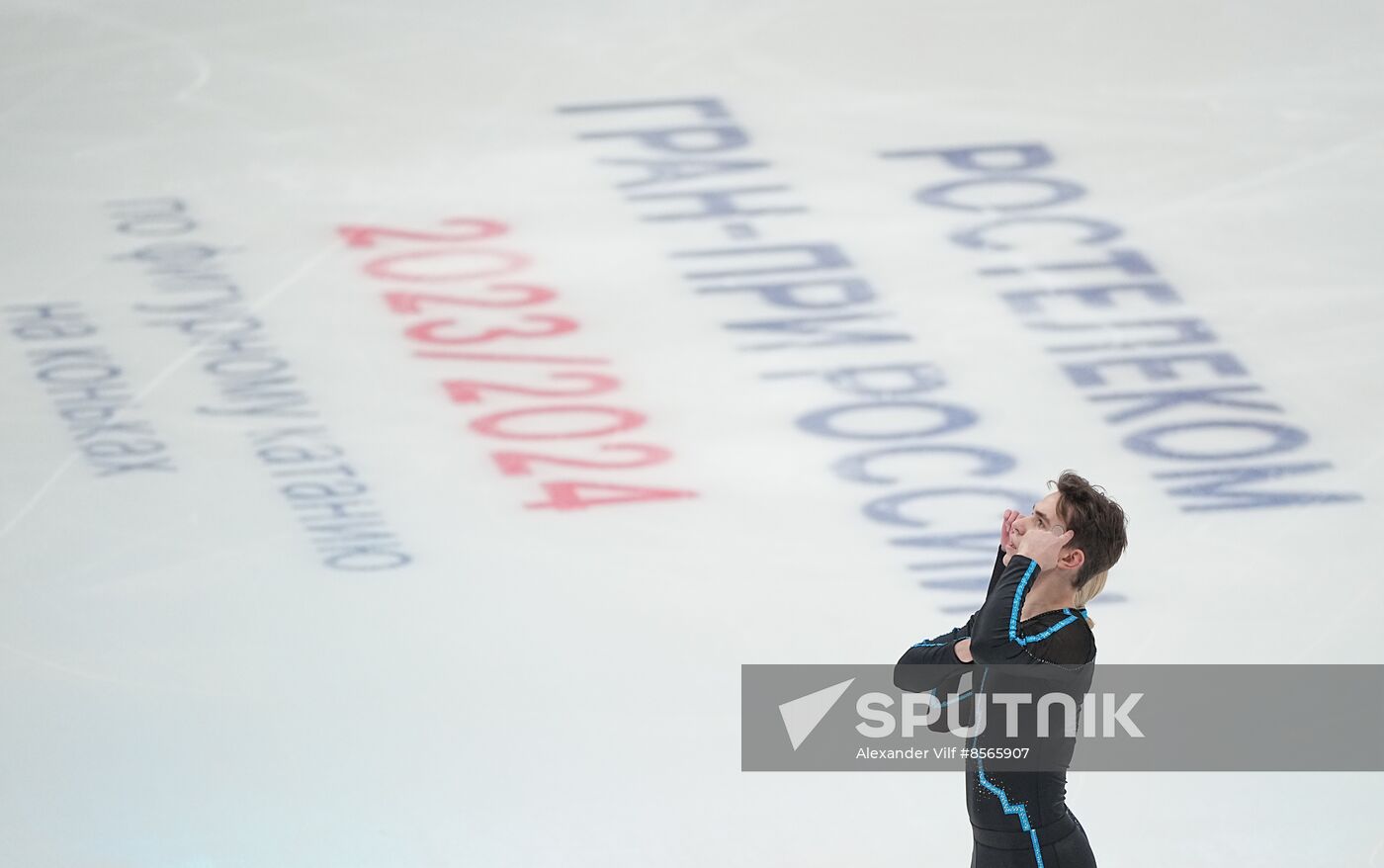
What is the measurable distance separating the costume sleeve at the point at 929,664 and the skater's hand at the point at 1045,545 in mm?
174

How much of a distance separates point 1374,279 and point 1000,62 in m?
1.99

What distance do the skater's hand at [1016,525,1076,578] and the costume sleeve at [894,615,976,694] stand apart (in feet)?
0.57

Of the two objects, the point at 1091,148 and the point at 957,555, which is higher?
the point at 1091,148

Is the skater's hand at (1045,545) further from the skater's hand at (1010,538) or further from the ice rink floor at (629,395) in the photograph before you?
the ice rink floor at (629,395)

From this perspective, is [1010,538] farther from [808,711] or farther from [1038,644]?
[808,711]

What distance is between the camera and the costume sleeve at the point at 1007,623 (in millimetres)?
3035

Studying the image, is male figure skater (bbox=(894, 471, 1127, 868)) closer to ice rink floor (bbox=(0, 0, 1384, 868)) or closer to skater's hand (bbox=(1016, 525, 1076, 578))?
skater's hand (bbox=(1016, 525, 1076, 578))

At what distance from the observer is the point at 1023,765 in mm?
3141

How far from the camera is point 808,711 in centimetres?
493

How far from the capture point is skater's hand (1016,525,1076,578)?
10.0 ft

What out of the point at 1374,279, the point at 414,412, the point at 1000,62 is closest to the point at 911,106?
the point at 1000,62

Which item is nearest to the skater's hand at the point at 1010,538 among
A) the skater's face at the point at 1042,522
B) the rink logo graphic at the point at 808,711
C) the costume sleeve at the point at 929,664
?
the skater's face at the point at 1042,522

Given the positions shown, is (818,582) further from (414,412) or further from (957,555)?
(414,412)

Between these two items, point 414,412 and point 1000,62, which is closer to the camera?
point 414,412
